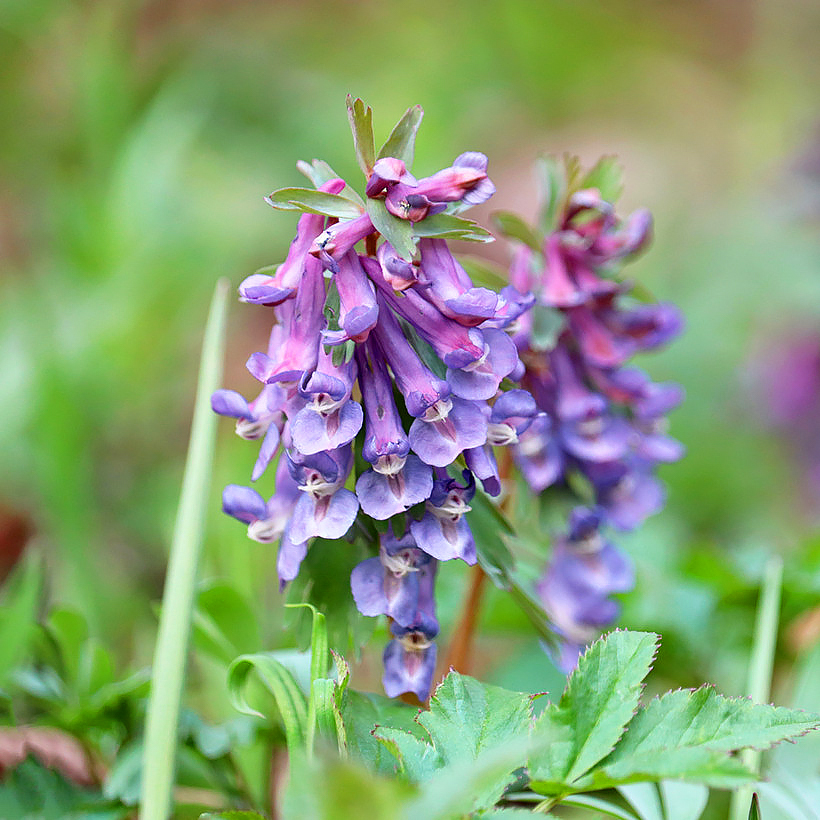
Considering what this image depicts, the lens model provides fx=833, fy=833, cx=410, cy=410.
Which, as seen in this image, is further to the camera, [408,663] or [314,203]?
[408,663]

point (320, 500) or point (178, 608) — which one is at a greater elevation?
point (320, 500)

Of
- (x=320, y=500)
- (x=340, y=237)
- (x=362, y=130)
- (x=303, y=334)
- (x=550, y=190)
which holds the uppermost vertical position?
(x=550, y=190)

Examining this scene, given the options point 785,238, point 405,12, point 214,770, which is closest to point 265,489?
point 214,770

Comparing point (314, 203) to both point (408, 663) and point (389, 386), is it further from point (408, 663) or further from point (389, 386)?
point (408, 663)

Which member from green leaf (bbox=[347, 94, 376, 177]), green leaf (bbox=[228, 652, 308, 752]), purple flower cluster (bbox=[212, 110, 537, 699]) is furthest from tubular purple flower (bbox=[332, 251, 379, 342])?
green leaf (bbox=[228, 652, 308, 752])

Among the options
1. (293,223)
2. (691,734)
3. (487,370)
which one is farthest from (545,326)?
(293,223)
